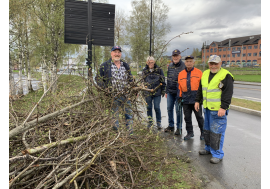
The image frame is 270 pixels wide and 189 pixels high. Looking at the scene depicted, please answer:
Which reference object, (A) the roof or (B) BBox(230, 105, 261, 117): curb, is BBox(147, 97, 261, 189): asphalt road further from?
(A) the roof

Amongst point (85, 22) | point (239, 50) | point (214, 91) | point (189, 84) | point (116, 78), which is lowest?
point (214, 91)

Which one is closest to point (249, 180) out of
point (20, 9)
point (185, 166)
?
point (185, 166)

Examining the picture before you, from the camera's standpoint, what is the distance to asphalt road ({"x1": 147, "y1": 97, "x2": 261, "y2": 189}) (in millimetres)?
2812

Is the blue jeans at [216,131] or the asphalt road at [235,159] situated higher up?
the blue jeans at [216,131]

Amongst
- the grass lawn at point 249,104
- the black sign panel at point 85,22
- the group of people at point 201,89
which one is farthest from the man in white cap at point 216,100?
the grass lawn at point 249,104

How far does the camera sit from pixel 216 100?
11.0 feet

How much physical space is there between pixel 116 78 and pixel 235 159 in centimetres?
284

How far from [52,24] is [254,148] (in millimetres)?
12358

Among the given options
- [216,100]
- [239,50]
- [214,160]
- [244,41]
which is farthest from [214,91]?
[244,41]

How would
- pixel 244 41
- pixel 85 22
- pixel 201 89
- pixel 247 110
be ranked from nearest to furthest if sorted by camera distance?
pixel 201 89 → pixel 85 22 → pixel 247 110 → pixel 244 41

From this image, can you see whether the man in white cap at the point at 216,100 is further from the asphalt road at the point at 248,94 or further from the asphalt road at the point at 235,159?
the asphalt road at the point at 248,94

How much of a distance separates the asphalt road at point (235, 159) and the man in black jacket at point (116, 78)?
1.19 meters

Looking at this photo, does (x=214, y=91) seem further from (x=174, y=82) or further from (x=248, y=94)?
(x=248, y=94)

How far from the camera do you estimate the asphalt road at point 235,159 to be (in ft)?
9.23
